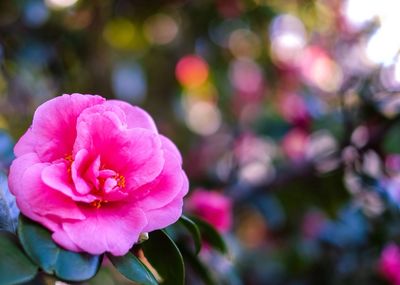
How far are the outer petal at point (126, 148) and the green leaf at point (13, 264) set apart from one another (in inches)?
5.3

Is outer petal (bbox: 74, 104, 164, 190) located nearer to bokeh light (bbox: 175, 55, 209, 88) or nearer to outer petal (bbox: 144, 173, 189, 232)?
outer petal (bbox: 144, 173, 189, 232)

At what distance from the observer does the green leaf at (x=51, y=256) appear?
1.94 ft

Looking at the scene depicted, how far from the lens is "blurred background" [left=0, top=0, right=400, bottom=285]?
1.49m

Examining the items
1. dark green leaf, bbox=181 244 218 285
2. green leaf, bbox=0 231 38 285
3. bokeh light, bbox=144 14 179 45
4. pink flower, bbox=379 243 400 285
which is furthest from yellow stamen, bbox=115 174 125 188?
bokeh light, bbox=144 14 179 45

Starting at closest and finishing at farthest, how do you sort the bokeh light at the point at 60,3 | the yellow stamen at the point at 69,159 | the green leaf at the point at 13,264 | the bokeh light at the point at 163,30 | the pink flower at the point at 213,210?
1. the green leaf at the point at 13,264
2. the yellow stamen at the point at 69,159
3. the pink flower at the point at 213,210
4. the bokeh light at the point at 60,3
5. the bokeh light at the point at 163,30

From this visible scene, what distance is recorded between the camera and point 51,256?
598mm

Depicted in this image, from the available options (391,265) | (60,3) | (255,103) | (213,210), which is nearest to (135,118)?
(213,210)

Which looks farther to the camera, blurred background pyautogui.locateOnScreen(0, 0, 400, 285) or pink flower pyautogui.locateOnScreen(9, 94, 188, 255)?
blurred background pyautogui.locateOnScreen(0, 0, 400, 285)

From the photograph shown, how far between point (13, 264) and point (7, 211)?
12cm

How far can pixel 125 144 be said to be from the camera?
677mm

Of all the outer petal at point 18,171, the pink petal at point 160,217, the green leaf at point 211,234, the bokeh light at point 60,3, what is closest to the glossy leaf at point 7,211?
the outer petal at point 18,171

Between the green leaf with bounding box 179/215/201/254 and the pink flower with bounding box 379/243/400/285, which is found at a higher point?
the green leaf with bounding box 179/215/201/254

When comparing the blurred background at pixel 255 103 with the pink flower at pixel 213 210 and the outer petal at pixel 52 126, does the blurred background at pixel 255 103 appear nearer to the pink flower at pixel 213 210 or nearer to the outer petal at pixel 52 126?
the pink flower at pixel 213 210

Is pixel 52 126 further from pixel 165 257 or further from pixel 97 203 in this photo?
pixel 165 257
